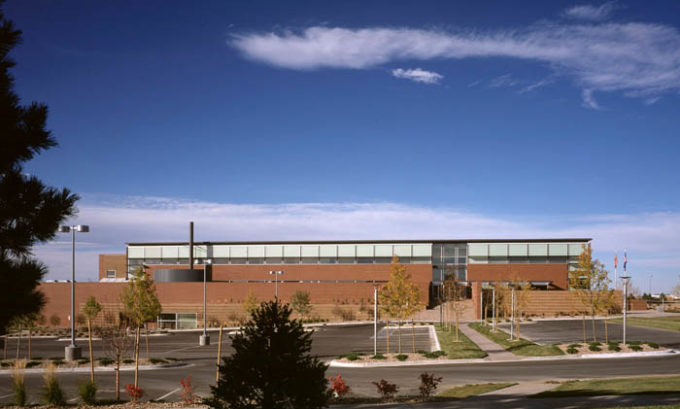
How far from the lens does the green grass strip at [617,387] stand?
1755 cm

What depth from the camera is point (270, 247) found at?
276 feet

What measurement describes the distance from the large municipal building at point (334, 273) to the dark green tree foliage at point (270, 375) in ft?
206

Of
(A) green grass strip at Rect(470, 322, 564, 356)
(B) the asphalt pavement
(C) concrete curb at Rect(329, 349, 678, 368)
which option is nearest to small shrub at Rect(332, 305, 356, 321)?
(A) green grass strip at Rect(470, 322, 564, 356)

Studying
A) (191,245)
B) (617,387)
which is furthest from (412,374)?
(191,245)

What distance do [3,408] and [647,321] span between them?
5800 centimetres

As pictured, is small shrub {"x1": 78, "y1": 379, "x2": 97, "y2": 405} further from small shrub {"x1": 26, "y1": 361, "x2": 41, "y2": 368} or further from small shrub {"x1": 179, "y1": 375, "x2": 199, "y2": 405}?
small shrub {"x1": 26, "y1": 361, "x2": 41, "y2": 368}

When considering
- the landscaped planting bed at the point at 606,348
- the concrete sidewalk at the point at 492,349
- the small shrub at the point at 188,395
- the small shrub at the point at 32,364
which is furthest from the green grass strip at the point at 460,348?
the small shrub at the point at 32,364

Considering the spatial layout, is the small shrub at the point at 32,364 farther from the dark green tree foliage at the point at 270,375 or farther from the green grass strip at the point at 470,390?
the dark green tree foliage at the point at 270,375

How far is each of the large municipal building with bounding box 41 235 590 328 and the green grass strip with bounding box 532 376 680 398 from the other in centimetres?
4928

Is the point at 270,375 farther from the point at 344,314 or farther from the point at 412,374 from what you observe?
the point at 344,314

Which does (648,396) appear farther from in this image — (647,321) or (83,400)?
(647,321)

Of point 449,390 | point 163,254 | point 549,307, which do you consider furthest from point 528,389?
point 163,254

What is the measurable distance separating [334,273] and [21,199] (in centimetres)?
7067

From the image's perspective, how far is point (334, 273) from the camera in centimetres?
8075
